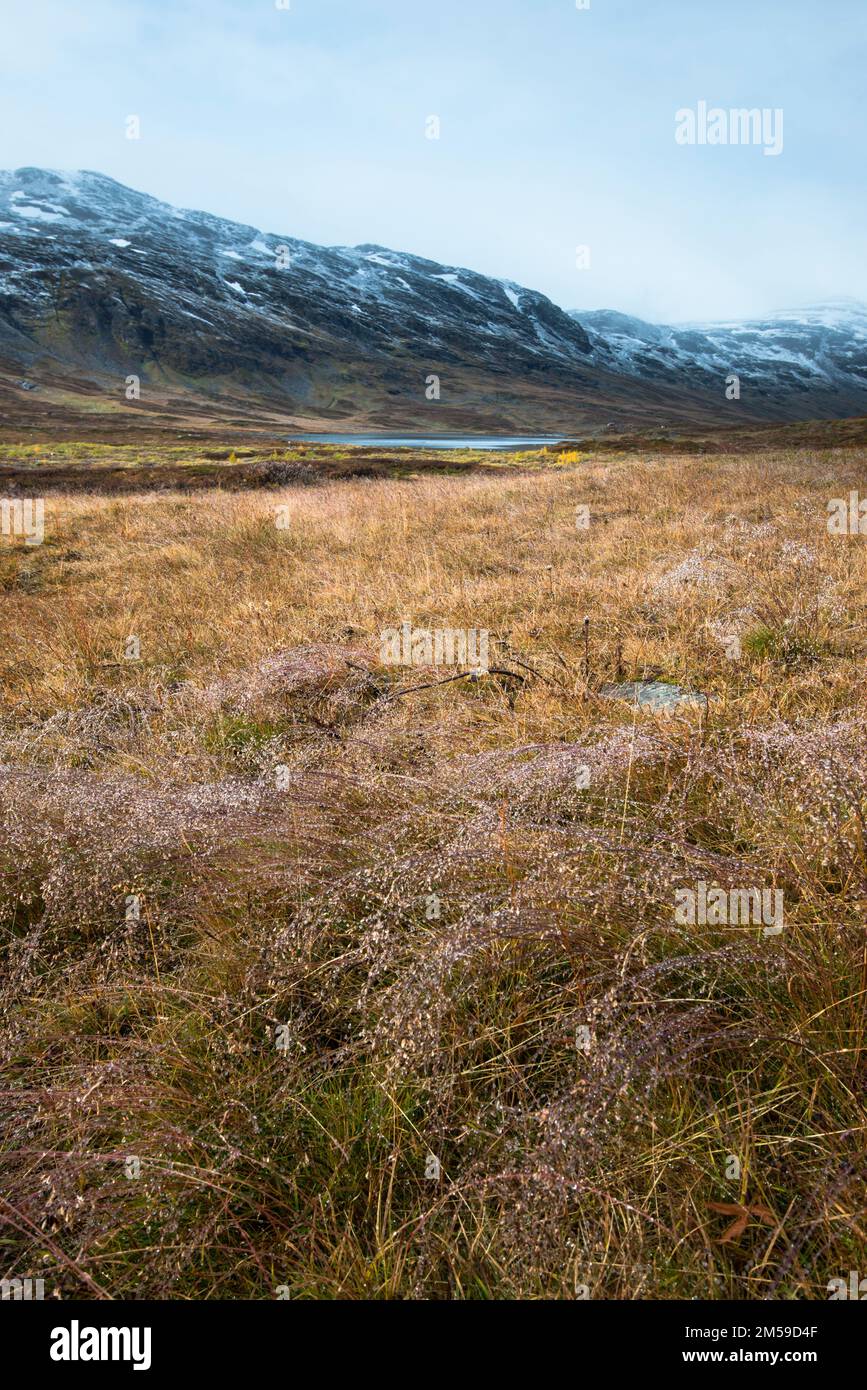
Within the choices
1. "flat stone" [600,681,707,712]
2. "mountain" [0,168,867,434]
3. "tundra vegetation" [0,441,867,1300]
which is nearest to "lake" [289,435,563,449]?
"mountain" [0,168,867,434]

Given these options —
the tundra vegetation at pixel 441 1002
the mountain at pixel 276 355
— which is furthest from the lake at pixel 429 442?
the tundra vegetation at pixel 441 1002

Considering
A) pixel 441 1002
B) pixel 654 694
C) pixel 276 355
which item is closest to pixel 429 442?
pixel 654 694

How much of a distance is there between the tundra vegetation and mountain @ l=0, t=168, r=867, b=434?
249 ft

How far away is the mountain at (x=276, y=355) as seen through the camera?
100500 mm

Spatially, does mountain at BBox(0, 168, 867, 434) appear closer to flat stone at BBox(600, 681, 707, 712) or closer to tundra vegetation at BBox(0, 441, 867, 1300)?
flat stone at BBox(600, 681, 707, 712)

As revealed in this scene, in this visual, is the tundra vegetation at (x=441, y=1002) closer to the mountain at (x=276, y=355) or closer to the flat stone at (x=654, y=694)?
the flat stone at (x=654, y=694)

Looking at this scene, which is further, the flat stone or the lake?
the lake

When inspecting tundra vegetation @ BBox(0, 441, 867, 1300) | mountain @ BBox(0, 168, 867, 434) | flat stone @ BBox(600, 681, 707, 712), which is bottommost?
tundra vegetation @ BBox(0, 441, 867, 1300)

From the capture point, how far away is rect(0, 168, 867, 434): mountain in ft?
330

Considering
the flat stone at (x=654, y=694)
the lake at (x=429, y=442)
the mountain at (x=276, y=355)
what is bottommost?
the flat stone at (x=654, y=694)

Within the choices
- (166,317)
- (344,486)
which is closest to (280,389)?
(166,317)

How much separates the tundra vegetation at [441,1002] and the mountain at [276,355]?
76.0 m

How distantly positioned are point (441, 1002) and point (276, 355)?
144296 mm

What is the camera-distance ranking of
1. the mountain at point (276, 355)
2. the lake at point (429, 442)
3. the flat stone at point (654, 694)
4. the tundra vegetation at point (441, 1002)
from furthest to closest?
the mountain at point (276, 355) → the lake at point (429, 442) → the flat stone at point (654, 694) → the tundra vegetation at point (441, 1002)
